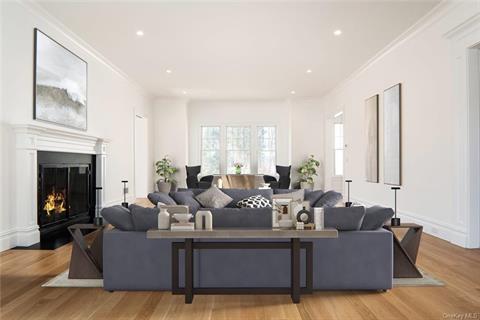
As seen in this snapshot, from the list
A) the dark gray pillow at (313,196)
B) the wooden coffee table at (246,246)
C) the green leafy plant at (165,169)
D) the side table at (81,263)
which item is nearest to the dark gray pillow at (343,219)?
the wooden coffee table at (246,246)

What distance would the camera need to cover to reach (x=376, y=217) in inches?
132

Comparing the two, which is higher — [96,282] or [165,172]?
[165,172]

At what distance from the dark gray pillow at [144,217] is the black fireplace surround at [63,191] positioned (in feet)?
9.32

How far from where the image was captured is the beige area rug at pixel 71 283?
11.5 feet

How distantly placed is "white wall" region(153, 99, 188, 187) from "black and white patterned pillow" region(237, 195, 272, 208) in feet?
23.9

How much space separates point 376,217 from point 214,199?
2836 mm

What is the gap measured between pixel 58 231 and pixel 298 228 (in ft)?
14.4

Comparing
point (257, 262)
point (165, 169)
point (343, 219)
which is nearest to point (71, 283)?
point (257, 262)

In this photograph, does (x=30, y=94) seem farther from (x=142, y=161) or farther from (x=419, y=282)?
(x=142, y=161)

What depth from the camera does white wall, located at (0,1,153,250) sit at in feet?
15.9

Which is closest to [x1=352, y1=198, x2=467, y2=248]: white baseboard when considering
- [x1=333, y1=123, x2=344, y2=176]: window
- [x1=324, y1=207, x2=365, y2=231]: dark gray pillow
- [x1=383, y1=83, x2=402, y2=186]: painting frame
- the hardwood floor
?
[x1=383, y1=83, x2=402, y2=186]: painting frame

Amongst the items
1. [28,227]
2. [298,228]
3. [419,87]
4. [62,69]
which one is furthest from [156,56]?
[298,228]

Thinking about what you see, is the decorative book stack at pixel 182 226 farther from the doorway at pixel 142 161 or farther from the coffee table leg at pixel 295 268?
the doorway at pixel 142 161

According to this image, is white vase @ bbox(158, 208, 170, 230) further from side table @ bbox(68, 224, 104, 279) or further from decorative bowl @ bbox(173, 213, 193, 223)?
side table @ bbox(68, 224, 104, 279)
